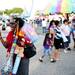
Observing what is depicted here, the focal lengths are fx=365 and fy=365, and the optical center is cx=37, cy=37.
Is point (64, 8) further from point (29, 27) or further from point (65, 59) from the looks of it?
point (65, 59)

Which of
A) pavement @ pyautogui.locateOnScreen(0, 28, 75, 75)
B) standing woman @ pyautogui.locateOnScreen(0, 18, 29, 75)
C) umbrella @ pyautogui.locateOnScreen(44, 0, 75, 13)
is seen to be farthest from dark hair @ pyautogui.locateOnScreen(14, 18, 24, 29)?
pavement @ pyautogui.locateOnScreen(0, 28, 75, 75)

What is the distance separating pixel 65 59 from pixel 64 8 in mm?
6503

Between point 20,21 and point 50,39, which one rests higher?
point 20,21

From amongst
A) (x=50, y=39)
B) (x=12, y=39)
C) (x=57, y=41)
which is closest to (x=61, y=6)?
(x=12, y=39)

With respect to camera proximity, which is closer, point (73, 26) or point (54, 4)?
point (54, 4)

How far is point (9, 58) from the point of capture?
21.3 feet

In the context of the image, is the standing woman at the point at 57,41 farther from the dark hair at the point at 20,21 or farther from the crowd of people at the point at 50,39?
the dark hair at the point at 20,21

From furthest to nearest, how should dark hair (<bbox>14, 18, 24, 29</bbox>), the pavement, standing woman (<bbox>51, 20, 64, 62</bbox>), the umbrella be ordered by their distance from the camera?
standing woman (<bbox>51, 20, 64, 62</bbox>) → the pavement → dark hair (<bbox>14, 18, 24, 29</bbox>) → the umbrella

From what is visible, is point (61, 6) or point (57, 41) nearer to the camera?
point (61, 6)

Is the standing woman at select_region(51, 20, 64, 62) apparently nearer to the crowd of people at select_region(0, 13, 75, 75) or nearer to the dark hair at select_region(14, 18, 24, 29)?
the crowd of people at select_region(0, 13, 75, 75)

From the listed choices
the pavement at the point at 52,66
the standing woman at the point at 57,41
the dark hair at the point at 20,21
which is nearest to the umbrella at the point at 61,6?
the dark hair at the point at 20,21

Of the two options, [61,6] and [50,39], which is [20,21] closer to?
[61,6]

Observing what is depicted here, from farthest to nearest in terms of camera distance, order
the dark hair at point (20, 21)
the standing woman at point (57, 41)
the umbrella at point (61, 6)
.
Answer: the standing woman at point (57, 41)
the dark hair at point (20, 21)
the umbrella at point (61, 6)

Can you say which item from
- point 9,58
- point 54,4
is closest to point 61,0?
point 54,4
